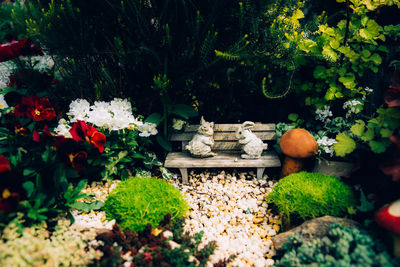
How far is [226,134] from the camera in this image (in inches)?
128

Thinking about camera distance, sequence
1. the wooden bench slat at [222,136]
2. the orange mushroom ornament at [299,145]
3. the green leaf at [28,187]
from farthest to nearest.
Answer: the wooden bench slat at [222,136] → the orange mushroom ornament at [299,145] → the green leaf at [28,187]

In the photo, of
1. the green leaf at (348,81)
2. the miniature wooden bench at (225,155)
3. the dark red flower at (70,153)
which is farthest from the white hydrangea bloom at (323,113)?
the dark red flower at (70,153)

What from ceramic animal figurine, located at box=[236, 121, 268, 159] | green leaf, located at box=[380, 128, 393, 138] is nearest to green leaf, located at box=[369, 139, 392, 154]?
green leaf, located at box=[380, 128, 393, 138]

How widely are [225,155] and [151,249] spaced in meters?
1.61

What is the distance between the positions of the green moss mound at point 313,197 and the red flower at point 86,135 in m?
1.88

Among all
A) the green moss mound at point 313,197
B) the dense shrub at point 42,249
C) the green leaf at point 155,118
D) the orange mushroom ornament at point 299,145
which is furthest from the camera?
the green leaf at point 155,118

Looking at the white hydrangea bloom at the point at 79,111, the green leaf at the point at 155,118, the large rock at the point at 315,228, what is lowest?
the large rock at the point at 315,228

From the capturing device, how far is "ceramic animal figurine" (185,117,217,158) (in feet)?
9.82

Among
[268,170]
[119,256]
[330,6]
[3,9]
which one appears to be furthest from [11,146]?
[330,6]

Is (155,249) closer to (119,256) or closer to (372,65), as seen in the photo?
(119,256)

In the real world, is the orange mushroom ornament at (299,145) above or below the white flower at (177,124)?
below

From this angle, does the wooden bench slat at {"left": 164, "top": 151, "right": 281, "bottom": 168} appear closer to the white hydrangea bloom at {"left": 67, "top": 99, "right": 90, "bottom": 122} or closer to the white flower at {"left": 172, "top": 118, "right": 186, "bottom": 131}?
the white flower at {"left": 172, "top": 118, "right": 186, "bottom": 131}

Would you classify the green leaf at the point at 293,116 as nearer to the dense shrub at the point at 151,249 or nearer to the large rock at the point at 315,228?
the large rock at the point at 315,228

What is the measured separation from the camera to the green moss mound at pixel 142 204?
2.21 metres
